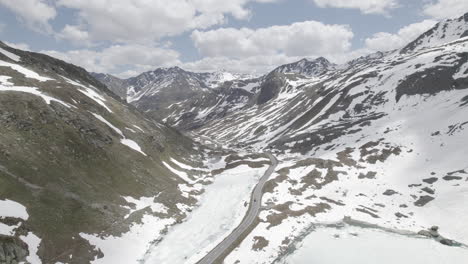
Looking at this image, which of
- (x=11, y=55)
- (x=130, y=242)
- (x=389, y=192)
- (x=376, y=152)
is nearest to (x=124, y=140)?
(x=130, y=242)

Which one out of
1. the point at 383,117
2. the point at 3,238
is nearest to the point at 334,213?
the point at 3,238

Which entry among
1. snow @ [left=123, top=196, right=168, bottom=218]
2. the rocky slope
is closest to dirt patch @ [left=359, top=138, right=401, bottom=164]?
the rocky slope

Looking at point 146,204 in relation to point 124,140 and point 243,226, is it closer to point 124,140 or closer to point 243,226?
point 243,226

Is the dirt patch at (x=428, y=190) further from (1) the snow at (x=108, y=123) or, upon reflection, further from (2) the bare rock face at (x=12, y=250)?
(2) the bare rock face at (x=12, y=250)

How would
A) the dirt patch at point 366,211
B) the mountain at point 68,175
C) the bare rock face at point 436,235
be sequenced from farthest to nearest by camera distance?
1. the dirt patch at point 366,211
2. the bare rock face at point 436,235
3. the mountain at point 68,175

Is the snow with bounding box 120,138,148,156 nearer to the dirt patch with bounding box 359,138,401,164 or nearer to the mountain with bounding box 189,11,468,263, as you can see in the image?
the mountain with bounding box 189,11,468,263

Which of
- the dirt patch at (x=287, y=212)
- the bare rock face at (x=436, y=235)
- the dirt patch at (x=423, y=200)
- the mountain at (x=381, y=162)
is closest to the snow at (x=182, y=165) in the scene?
the mountain at (x=381, y=162)
